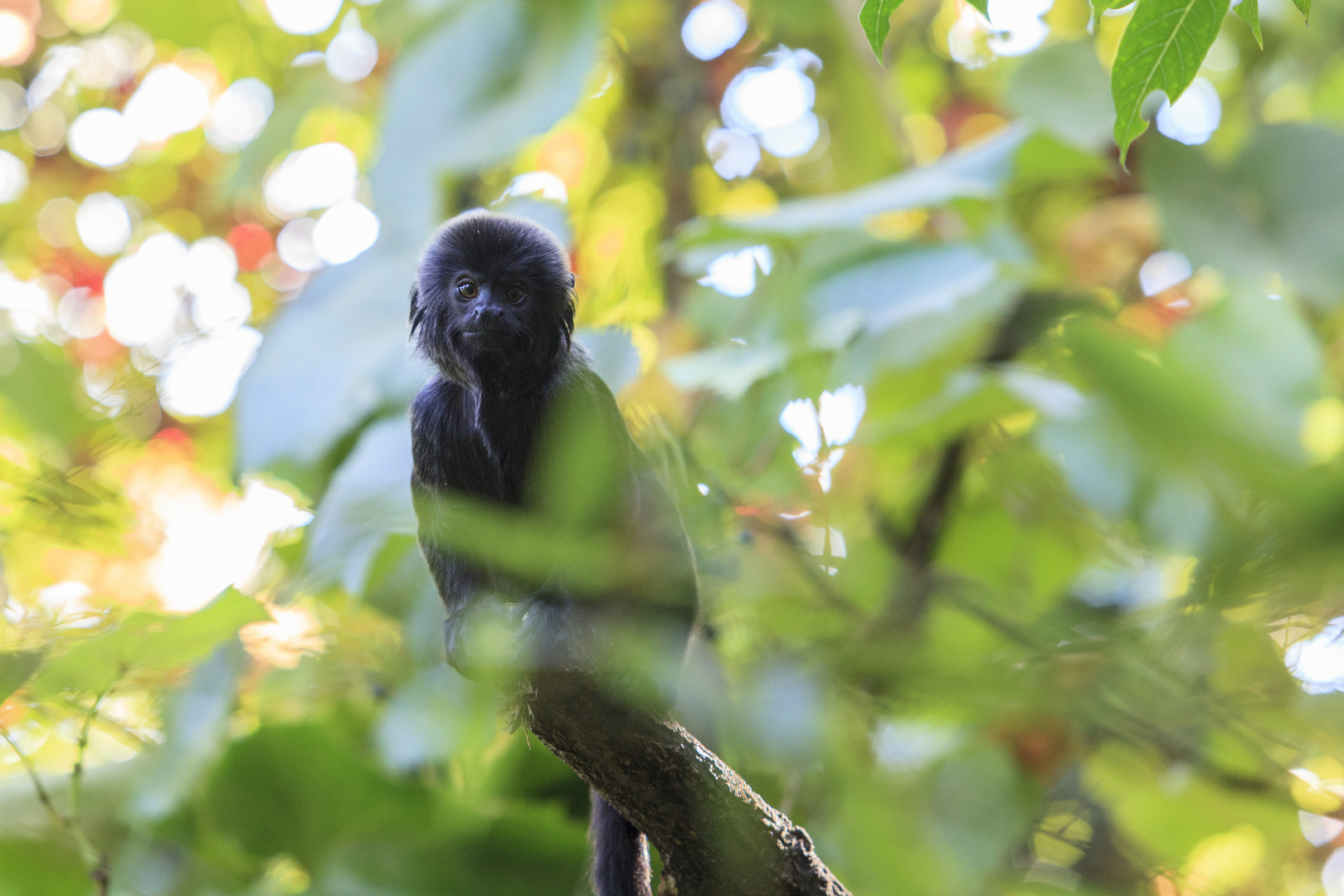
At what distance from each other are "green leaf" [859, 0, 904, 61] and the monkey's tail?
40.4 inches

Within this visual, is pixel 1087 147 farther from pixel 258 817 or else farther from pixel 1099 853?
pixel 258 817

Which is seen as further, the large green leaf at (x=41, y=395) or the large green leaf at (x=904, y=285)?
the large green leaf at (x=904, y=285)

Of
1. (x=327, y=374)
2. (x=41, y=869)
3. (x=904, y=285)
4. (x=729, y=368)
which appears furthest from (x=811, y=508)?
(x=41, y=869)

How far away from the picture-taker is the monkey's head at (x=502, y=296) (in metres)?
1.11

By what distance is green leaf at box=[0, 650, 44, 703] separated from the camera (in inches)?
39.6

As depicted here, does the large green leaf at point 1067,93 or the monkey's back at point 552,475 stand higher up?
the monkey's back at point 552,475

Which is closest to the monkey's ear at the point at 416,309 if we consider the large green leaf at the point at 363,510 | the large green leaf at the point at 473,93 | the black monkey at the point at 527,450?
the black monkey at the point at 527,450

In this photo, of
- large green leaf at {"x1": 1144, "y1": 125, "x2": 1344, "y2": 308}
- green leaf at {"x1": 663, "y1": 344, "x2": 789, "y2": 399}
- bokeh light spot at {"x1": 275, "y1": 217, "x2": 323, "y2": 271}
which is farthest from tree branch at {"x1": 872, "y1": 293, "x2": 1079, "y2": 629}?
bokeh light spot at {"x1": 275, "y1": 217, "x2": 323, "y2": 271}

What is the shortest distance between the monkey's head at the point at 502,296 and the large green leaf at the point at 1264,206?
170 centimetres

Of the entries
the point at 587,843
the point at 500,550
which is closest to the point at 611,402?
the point at 500,550

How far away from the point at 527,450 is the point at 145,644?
48 centimetres

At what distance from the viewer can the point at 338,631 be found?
1.34 meters

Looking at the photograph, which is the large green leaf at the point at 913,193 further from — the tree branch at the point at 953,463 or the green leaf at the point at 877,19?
the green leaf at the point at 877,19

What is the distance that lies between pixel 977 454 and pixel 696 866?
1.56 metres
